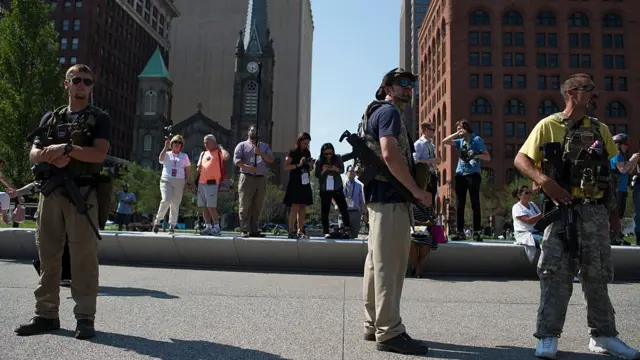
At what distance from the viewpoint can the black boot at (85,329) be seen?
12.8ft

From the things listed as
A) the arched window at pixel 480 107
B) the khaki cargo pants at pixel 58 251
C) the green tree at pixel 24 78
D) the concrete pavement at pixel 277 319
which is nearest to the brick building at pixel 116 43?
the green tree at pixel 24 78

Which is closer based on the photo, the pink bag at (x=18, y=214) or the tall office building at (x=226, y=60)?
the pink bag at (x=18, y=214)

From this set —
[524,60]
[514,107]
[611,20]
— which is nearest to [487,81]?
[514,107]

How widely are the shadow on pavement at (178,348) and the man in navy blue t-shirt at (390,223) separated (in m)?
0.87

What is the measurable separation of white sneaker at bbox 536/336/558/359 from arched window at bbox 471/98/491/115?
6706 centimetres

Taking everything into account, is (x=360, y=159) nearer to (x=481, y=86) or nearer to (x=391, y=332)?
(x=391, y=332)

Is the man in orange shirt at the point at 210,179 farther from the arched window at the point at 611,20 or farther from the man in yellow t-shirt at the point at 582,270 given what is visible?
the arched window at the point at 611,20

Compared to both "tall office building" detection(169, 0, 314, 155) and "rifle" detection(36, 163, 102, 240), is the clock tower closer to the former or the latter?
"tall office building" detection(169, 0, 314, 155)

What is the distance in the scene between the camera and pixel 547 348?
3.65m

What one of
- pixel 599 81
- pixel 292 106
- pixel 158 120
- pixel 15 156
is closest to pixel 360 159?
pixel 15 156

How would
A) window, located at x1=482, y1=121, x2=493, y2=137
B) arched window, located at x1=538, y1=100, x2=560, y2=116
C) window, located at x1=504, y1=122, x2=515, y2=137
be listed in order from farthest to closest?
1. window, located at x1=482, y1=121, x2=493, y2=137
2. window, located at x1=504, y1=122, x2=515, y2=137
3. arched window, located at x1=538, y1=100, x2=560, y2=116

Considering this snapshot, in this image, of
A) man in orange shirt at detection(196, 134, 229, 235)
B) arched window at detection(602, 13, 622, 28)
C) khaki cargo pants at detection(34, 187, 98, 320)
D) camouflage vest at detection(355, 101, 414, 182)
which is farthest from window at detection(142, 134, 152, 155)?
camouflage vest at detection(355, 101, 414, 182)

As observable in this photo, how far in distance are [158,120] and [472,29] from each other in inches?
2000

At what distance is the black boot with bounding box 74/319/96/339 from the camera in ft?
12.8
